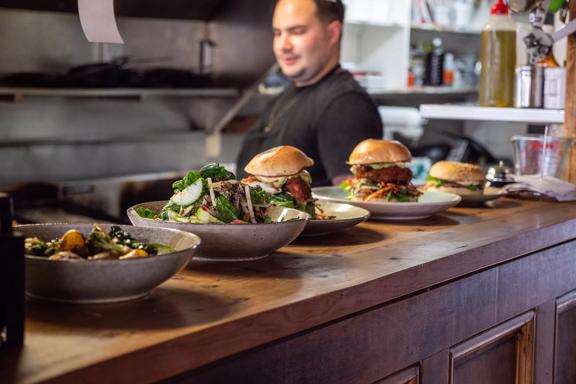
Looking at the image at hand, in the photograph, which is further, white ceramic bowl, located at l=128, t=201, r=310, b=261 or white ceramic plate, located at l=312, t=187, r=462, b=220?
white ceramic plate, located at l=312, t=187, r=462, b=220

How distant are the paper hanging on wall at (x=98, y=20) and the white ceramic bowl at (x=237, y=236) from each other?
323mm

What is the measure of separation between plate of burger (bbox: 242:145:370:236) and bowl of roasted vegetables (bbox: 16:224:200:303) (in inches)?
21.5

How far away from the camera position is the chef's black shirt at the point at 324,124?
3627mm

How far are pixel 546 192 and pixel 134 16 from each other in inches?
101

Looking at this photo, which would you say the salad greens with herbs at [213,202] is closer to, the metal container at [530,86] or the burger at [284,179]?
the burger at [284,179]

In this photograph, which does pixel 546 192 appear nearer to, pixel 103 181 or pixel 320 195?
pixel 320 195

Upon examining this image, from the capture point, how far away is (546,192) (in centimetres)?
265

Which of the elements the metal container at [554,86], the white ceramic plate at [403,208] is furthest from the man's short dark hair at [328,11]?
the white ceramic plate at [403,208]

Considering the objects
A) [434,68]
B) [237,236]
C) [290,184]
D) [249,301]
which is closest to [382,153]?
[290,184]

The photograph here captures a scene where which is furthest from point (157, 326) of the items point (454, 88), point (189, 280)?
point (454, 88)

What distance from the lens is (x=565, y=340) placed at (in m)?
2.38

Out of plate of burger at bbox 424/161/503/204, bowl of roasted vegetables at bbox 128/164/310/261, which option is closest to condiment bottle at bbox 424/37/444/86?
plate of burger at bbox 424/161/503/204

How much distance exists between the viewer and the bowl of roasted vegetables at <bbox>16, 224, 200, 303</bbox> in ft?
3.89

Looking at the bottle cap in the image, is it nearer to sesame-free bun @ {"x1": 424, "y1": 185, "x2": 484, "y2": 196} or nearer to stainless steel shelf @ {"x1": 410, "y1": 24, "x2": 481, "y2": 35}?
sesame-free bun @ {"x1": 424, "y1": 185, "x2": 484, "y2": 196}
